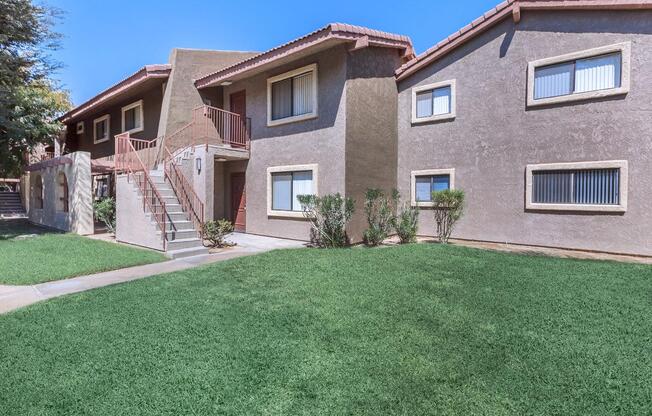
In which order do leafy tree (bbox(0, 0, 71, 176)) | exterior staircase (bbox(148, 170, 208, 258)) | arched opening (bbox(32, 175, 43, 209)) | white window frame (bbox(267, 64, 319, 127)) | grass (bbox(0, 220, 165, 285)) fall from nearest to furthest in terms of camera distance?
1. grass (bbox(0, 220, 165, 285))
2. exterior staircase (bbox(148, 170, 208, 258))
3. white window frame (bbox(267, 64, 319, 127))
4. leafy tree (bbox(0, 0, 71, 176))
5. arched opening (bbox(32, 175, 43, 209))

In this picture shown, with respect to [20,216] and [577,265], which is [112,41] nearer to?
[20,216]

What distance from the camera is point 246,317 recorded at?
15.8ft

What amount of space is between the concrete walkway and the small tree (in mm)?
4642

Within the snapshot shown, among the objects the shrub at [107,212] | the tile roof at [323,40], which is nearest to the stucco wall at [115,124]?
the tile roof at [323,40]

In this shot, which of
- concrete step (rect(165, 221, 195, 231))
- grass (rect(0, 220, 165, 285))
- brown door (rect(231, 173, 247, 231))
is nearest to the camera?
grass (rect(0, 220, 165, 285))

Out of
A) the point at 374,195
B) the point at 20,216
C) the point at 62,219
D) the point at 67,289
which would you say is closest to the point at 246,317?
the point at 67,289

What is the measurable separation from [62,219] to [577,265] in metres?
18.9

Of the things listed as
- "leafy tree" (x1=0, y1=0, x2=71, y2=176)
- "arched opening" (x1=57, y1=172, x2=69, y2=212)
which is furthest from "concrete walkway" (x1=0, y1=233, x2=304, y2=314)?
"arched opening" (x1=57, y1=172, x2=69, y2=212)

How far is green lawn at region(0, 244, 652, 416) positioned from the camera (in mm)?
3039

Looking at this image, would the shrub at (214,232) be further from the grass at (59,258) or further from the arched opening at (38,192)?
the arched opening at (38,192)

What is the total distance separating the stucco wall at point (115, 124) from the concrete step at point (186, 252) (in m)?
8.91

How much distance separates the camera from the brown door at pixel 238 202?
14703 mm

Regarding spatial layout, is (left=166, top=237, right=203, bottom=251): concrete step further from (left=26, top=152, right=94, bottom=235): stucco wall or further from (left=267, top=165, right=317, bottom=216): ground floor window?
(left=26, top=152, right=94, bottom=235): stucco wall

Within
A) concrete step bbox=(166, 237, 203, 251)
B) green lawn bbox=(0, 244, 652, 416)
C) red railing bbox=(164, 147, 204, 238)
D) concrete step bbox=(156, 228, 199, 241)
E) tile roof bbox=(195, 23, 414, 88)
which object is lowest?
green lawn bbox=(0, 244, 652, 416)
